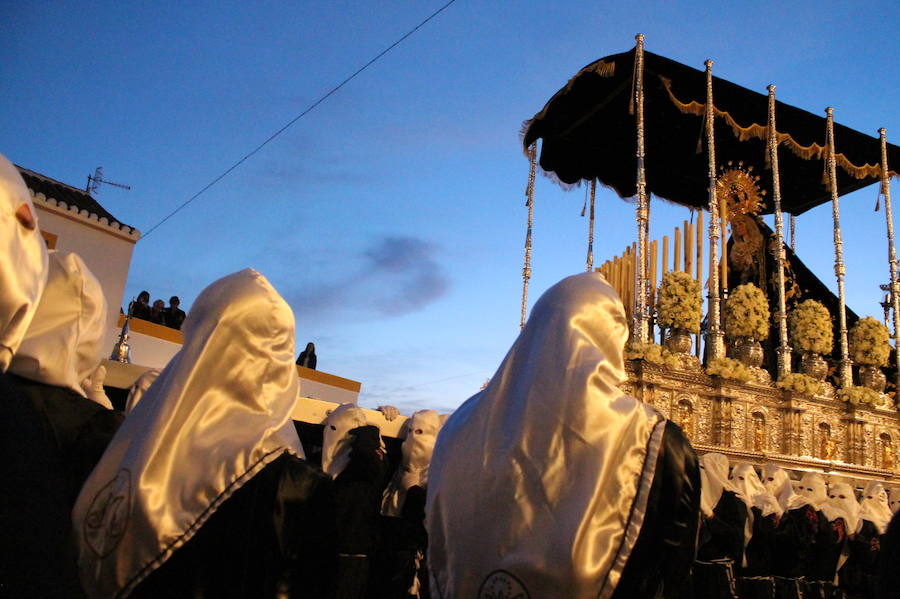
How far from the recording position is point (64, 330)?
220 centimetres

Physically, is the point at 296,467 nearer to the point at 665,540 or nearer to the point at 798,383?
the point at 665,540

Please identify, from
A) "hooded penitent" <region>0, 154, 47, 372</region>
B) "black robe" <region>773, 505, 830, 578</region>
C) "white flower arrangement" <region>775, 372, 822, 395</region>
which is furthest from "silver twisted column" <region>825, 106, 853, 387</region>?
"hooded penitent" <region>0, 154, 47, 372</region>

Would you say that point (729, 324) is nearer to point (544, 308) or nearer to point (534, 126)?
point (534, 126)

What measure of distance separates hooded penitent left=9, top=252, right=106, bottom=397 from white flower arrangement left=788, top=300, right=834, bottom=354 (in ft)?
29.8

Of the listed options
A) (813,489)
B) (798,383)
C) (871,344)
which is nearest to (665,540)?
(813,489)

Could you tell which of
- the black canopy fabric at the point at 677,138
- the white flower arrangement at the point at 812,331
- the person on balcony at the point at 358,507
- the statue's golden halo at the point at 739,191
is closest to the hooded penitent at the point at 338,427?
the person on balcony at the point at 358,507

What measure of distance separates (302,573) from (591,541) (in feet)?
2.98

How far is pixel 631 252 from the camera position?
10695mm

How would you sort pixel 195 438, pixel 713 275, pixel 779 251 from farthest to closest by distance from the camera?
pixel 779 251
pixel 713 275
pixel 195 438

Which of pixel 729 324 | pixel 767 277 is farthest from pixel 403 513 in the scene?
pixel 767 277

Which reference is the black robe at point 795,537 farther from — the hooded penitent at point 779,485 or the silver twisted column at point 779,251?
the silver twisted column at point 779,251

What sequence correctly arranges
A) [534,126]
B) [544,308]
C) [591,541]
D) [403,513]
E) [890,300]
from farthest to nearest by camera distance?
[890,300] < [534,126] < [403,513] < [544,308] < [591,541]

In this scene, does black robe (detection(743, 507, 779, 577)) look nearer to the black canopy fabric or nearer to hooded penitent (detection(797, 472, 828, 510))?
hooded penitent (detection(797, 472, 828, 510))

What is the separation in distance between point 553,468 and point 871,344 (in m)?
9.24
